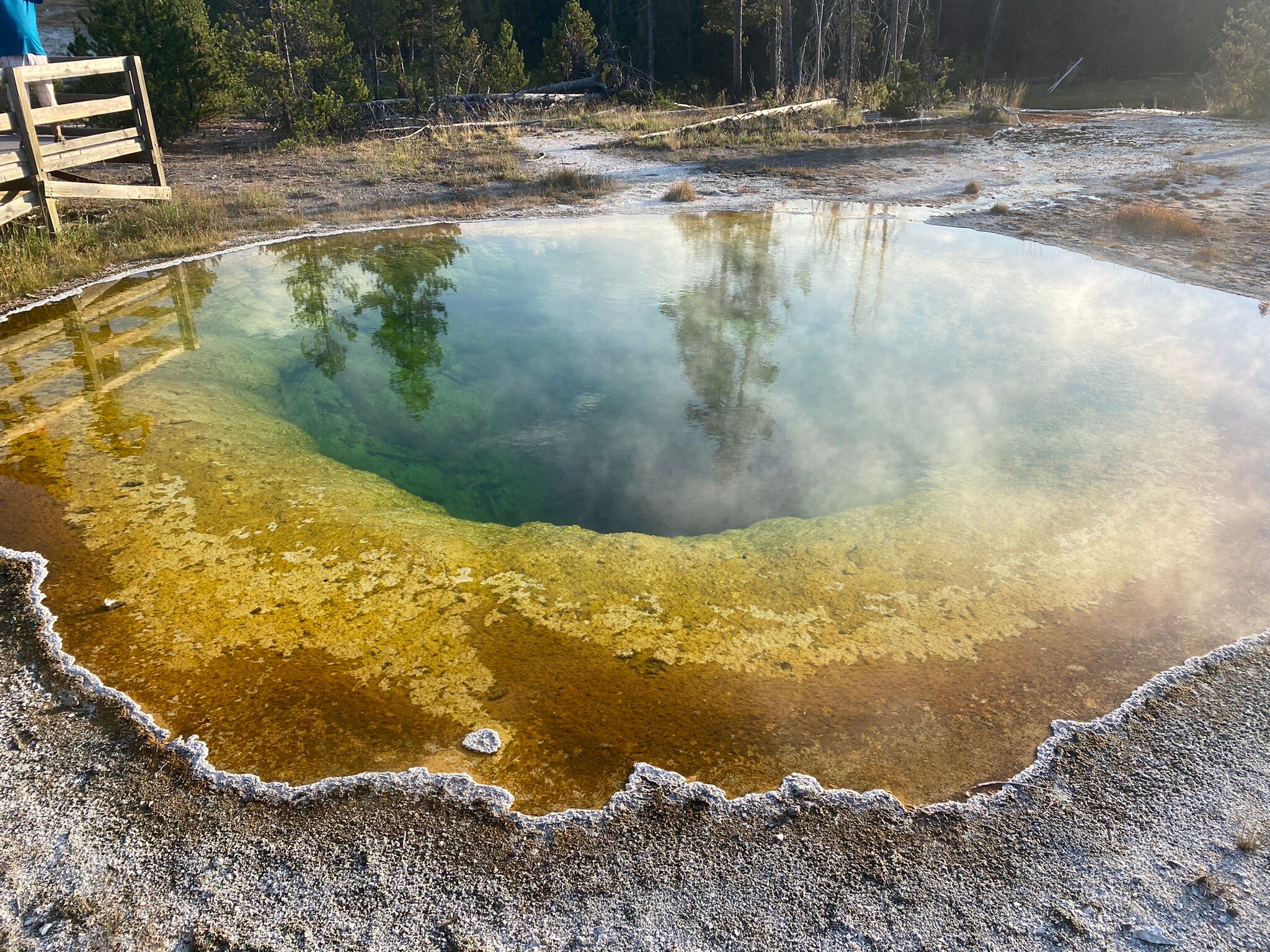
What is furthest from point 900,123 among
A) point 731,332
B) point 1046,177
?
point 731,332

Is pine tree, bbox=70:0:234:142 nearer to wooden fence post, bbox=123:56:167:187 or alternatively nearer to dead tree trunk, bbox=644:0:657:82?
wooden fence post, bbox=123:56:167:187

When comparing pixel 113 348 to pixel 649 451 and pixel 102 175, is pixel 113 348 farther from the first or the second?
pixel 102 175

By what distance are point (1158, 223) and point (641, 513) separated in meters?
7.57

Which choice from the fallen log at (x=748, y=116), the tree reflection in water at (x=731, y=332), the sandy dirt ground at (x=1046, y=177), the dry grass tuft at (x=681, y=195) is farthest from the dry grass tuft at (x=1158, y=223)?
the fallen log at (x=748, y=116)

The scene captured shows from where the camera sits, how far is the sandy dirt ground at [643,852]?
2045 millimetres

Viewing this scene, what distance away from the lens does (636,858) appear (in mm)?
2240

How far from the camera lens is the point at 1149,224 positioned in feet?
28.2

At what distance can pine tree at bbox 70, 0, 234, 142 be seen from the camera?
40.5ft

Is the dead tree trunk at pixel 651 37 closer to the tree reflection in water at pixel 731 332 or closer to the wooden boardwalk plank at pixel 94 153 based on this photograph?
the wooden boardwalk plank at pixel 94 153

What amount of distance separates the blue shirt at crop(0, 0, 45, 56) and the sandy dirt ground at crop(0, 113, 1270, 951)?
732 cm

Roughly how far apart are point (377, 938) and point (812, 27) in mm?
25908

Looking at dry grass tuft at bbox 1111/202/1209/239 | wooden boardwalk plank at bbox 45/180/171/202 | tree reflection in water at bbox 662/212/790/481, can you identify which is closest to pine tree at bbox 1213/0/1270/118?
dry grass tuft at bbox 1111/202/1209/239

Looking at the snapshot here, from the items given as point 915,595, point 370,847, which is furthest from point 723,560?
point 370,847

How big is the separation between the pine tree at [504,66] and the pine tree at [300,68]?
354 cm
